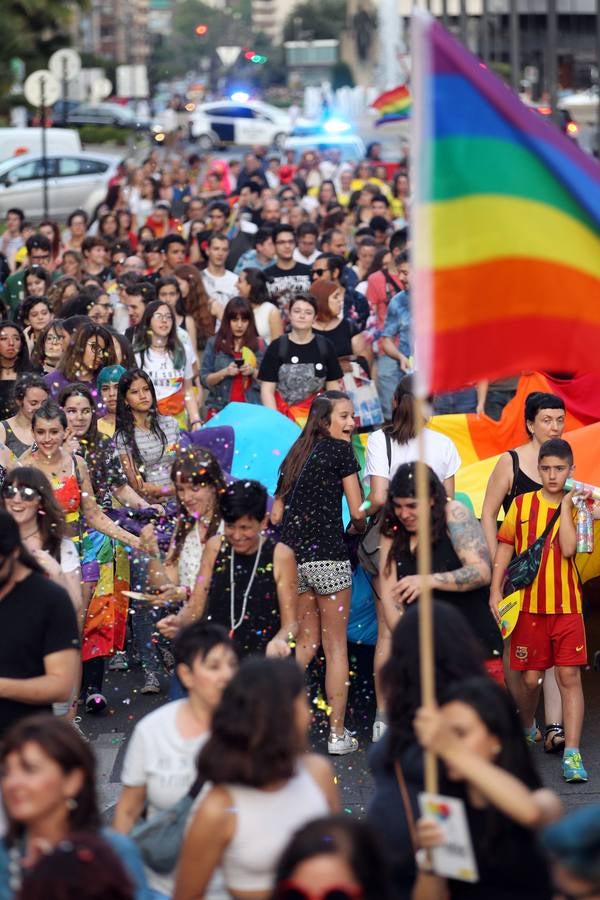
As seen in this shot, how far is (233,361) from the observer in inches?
466

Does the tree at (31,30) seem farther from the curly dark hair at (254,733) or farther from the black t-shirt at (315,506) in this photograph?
the curly dark hair at (254,733)

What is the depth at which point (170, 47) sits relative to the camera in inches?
7505

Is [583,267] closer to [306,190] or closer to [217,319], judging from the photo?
[217,319]

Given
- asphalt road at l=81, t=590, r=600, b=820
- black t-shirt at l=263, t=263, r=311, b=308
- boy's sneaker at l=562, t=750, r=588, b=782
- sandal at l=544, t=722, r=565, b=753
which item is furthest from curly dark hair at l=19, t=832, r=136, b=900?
black t-shirt at l=263, t=263, r=311, b=308

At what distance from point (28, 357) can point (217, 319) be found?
128 inches

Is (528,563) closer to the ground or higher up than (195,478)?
closer to the ground

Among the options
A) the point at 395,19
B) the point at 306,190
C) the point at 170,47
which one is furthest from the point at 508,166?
the point at 170,47

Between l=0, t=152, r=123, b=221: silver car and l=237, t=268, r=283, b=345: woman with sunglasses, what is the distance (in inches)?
867

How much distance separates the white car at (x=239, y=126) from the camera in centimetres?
5775

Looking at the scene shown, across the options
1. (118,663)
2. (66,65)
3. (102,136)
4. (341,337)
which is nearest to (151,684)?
(118,663)

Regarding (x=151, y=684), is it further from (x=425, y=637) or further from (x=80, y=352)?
(x=425, y=637)

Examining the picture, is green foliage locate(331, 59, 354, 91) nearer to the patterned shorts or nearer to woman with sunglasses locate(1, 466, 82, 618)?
the patterned shorts

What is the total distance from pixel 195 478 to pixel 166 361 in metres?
4.16

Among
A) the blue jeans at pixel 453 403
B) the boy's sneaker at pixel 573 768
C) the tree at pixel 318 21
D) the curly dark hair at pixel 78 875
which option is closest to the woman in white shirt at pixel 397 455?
the boy's sneaker at pixel 573 768
